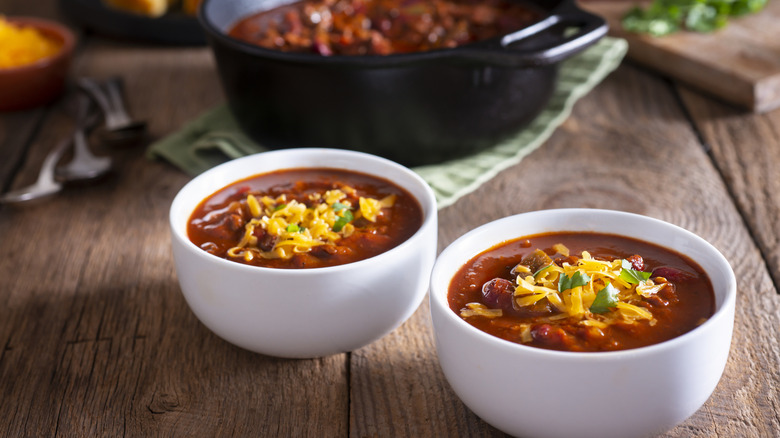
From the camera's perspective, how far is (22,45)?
300 cm

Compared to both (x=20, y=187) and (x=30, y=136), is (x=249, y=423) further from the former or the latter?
(x=30, y=136)

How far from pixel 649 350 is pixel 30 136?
233 cm

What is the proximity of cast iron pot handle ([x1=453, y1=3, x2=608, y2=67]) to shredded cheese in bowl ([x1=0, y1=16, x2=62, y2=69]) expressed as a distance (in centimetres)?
171

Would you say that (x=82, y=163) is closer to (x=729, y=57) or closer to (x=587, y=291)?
(x=587, y=291)

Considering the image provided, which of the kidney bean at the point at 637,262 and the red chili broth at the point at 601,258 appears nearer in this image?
the red chili broth at the point at 601,258

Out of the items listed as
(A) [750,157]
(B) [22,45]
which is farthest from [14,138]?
(A) [750,157]

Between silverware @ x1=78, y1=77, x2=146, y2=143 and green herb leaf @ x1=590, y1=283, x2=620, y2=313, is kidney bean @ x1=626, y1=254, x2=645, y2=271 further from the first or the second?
silverware @ x1=78, y1=77, x2=146, y2=143

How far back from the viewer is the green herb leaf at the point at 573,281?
1.40 m

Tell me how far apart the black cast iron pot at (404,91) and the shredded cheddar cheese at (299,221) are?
1.46 ft

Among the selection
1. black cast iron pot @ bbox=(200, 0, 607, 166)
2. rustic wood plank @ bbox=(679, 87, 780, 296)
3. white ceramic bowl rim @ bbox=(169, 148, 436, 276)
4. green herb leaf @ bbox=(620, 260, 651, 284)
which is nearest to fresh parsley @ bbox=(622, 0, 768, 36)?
rustic wood plank @ bbox=(679, 87, 780, 296)

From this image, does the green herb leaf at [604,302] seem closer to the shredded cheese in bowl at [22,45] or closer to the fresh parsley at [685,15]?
the fresh parsley at [685,15]

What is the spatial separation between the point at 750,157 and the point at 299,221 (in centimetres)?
151

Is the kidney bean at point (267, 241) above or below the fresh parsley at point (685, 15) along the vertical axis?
above

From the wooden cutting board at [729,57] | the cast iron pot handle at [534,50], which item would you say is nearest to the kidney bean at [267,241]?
the cast iron pot handle at [534,50]
